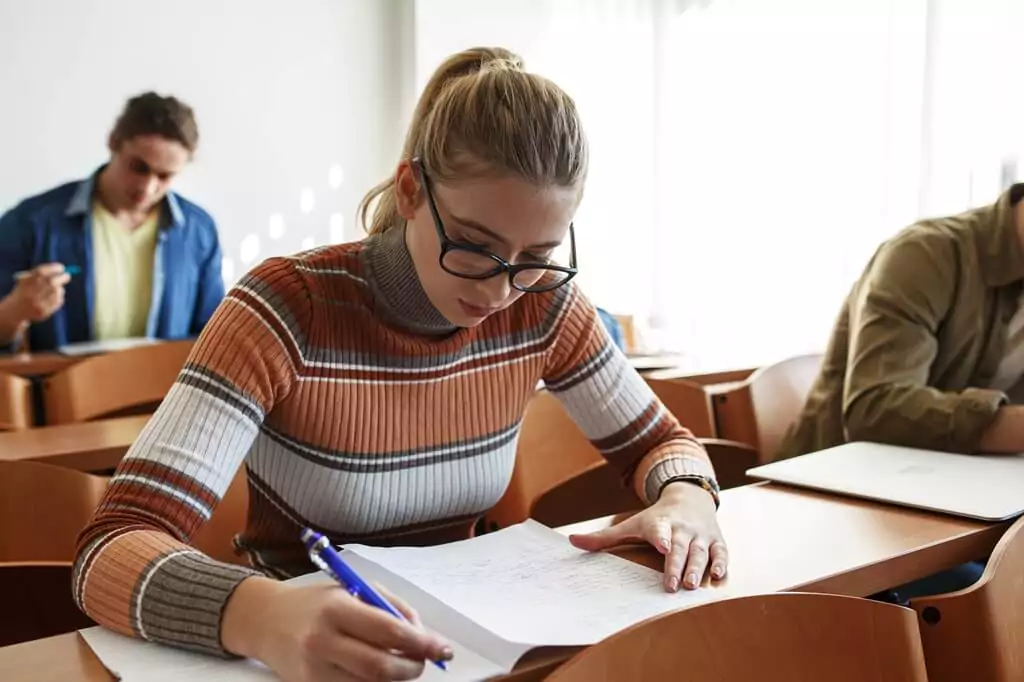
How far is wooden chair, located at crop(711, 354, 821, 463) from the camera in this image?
2.05 meters

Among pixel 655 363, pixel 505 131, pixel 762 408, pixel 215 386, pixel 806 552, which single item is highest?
pixel 505 131

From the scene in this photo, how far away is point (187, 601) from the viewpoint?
0.84m

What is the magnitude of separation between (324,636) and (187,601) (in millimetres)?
184

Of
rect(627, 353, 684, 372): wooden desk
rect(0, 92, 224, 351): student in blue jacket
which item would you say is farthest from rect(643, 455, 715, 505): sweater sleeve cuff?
rect(0, 92, 224, 351): student in blue jacket

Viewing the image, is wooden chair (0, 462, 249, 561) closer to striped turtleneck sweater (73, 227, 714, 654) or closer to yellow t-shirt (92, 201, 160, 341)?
striped turtleneck sweater (73, 227, 714, 654)

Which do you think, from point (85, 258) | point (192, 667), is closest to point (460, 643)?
point (192, 667)

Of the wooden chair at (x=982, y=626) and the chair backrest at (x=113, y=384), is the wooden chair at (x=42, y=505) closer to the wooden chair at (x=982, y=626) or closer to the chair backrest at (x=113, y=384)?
the chair backrest at (x=113, y=384)

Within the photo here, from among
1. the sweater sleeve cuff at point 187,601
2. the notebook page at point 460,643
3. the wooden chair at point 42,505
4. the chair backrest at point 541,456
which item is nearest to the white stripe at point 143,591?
the sweater sleeve cuff at point 187,601

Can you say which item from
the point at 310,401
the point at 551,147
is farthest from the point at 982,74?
the point at 310,401

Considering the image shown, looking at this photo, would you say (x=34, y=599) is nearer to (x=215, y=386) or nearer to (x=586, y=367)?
(x=215, y=386)

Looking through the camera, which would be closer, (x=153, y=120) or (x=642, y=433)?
(x=642, y=433)

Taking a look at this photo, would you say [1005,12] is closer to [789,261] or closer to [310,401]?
[789,261]

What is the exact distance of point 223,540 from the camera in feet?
4.85

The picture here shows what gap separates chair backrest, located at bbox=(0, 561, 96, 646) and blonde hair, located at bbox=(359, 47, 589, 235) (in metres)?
0.66
